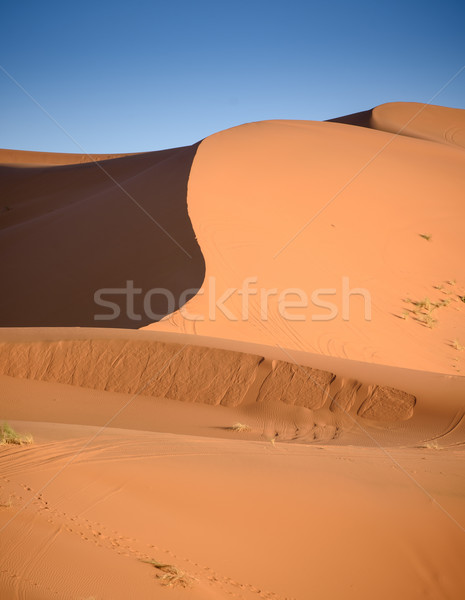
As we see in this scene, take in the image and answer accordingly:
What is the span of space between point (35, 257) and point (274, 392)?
1164 centimetres

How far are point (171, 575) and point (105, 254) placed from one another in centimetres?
1366

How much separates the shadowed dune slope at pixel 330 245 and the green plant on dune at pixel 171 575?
26.3 ft

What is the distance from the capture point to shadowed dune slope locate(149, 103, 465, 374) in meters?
12.8

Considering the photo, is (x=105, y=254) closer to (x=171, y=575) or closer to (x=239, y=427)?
(x=239, y=427)

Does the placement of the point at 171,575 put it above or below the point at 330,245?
below

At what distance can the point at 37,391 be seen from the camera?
353 inches

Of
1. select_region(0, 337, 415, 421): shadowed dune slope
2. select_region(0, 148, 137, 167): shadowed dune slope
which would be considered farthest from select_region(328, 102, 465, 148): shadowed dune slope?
select_region(0, 337, 415, 421): shadowed dune slope

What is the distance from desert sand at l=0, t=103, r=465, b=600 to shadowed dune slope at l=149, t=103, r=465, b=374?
87mm

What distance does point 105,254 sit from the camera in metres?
16.2

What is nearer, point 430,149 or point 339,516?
point 339,516

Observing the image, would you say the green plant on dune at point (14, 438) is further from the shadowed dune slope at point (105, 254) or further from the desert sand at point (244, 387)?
the shadowed dune slope at point (105, 254)

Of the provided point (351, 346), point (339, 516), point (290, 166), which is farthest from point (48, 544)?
point (290, 166)

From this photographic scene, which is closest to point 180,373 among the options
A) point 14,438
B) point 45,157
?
point 14,438

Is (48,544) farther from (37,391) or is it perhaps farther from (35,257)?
(35,257)
